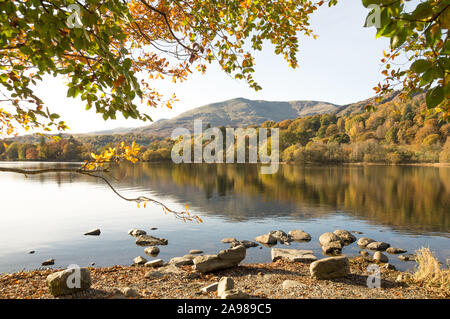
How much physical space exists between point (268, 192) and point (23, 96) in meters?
36.9

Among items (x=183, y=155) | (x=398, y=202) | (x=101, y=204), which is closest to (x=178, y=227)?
(x=101, y=204)

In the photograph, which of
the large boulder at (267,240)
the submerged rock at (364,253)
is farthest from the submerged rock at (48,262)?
the submerged rock at (364,253)

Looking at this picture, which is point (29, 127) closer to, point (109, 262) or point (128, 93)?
point (128, 93)

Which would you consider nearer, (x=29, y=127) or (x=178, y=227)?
(x=29, y=127)

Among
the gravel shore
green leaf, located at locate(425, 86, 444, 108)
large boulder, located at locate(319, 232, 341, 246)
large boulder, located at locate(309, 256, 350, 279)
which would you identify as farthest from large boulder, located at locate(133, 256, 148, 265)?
green leaf, located at locate(425, 86, 444, 108)

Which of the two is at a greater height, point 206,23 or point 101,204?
point 206,23

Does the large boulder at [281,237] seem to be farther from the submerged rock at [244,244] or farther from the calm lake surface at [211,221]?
the submerged rock at [244,244]

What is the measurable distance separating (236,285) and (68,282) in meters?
4.97

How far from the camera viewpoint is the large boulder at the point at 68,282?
7.52 metres

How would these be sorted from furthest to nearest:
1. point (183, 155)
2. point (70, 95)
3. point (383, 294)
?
point (183, 155), point (383, 294), point (70, 95)

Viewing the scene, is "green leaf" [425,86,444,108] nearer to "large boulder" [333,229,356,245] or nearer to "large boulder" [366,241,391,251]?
"large boulder" [366,241,391,251]

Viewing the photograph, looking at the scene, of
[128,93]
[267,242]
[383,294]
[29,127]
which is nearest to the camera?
[128,93]

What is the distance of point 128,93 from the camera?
11.5 feet

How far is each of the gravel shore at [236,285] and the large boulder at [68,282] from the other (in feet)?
0.63
